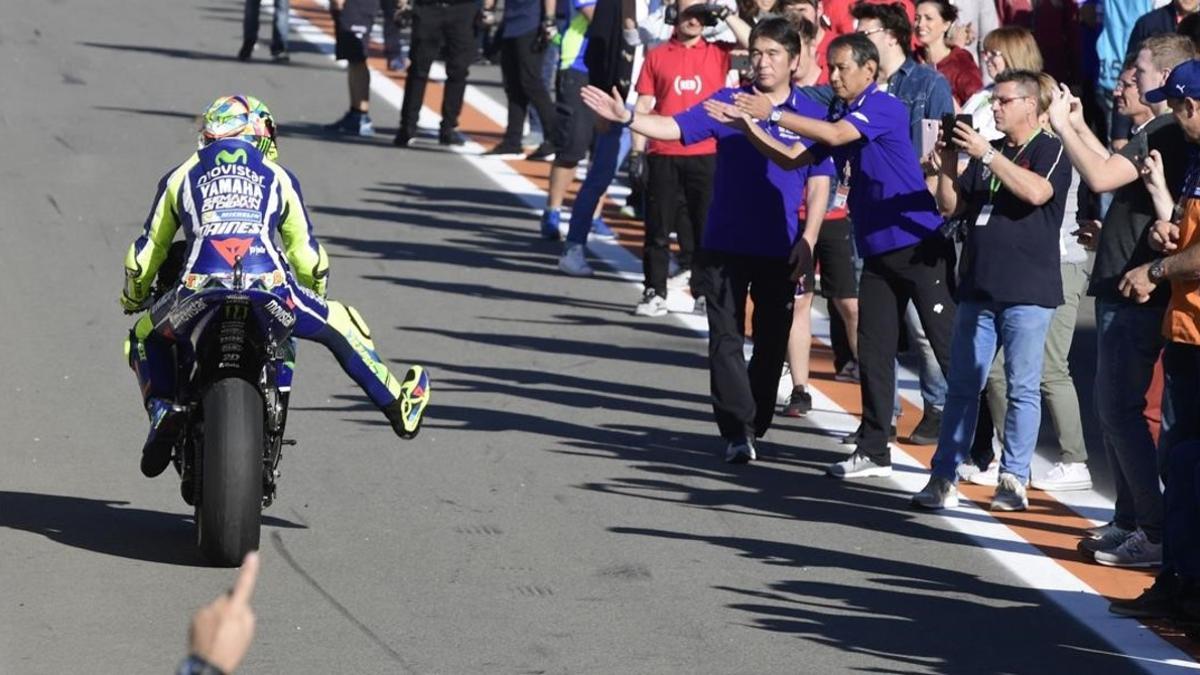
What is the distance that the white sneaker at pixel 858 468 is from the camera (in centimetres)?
1073

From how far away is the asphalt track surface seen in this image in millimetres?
8148

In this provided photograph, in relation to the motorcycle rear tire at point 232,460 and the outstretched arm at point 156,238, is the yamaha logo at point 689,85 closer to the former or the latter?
the outstretched arm at point 156,238

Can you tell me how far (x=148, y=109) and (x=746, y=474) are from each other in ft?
41.1

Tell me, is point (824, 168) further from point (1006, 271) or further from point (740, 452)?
A: point (1006, 271)

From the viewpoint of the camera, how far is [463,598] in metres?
8.65

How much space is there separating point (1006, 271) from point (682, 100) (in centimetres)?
434

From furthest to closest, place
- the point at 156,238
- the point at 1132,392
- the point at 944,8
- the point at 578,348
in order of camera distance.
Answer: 1. the point at 578,348
2. the point at 944,8
3. the point at 1132,392
4. the point at 156,238

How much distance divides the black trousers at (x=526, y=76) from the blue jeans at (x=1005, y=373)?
31.7 feet

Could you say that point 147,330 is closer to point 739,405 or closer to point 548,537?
point 548,537

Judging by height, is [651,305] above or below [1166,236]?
below

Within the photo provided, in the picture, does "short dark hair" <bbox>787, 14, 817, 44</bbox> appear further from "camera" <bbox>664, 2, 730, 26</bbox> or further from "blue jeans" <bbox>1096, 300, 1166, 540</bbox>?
"blue jeans" <bbox>1096, 300, 1166, 540</bbox>

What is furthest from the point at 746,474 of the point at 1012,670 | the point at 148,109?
the point at 148,109

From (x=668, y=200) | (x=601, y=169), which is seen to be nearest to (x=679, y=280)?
(x=601, y=169)

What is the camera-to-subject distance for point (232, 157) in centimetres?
900
